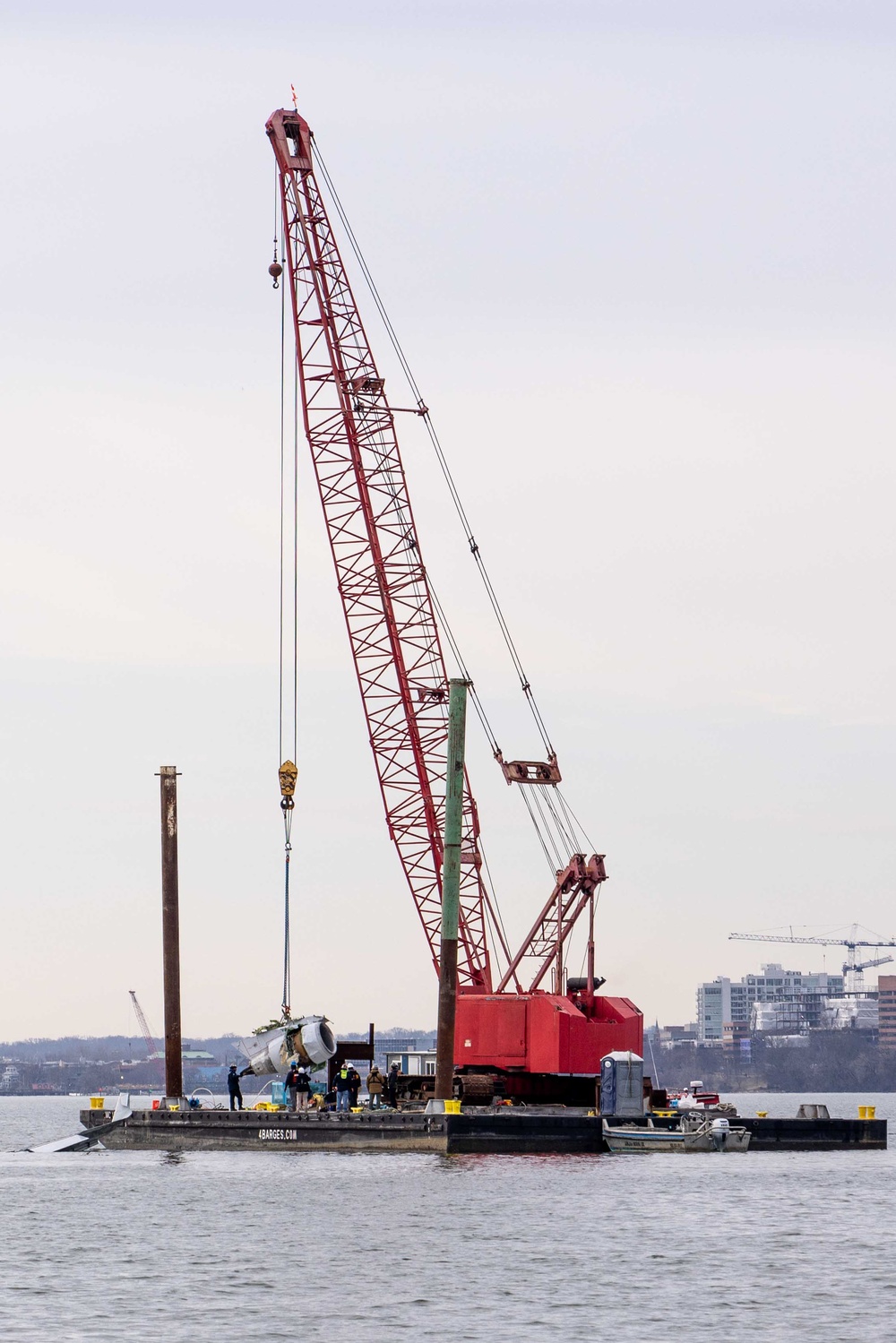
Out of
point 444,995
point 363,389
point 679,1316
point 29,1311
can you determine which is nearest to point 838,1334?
point 679,1316

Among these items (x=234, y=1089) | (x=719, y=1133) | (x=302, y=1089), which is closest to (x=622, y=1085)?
(x=719, y=1133)

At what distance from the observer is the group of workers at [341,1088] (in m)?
59.5

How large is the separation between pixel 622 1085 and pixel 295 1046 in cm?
1011

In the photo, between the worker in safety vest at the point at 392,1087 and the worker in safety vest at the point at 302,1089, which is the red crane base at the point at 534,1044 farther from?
the worker in safety vest at the point at 302,1089

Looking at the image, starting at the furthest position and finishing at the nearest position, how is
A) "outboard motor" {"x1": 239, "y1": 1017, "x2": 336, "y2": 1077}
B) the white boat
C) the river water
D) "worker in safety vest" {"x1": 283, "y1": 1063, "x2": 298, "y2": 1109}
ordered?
"outboard motor" {"x1": 239, "y1": 1017, "x2": 336, "y2": 1077} < "worker in safety vest" {"x1": 283, "y1": 1063, "x2": 298, "y2": 1109} < the white boat < the river water

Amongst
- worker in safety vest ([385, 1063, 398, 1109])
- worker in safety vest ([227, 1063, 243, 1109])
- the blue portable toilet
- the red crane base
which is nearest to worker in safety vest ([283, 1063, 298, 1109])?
worker in safety vest ([227, 1063, 243, 1109])

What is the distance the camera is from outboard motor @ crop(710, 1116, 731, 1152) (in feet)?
200

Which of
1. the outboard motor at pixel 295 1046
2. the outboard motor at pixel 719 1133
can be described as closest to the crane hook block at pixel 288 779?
the outboard motor at pixel 295 1046

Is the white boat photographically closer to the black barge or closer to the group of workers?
the black barge

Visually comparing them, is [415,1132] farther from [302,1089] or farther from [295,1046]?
[295,1046]

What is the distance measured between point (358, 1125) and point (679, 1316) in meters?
24.3

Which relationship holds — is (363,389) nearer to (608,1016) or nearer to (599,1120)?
(608,1016)

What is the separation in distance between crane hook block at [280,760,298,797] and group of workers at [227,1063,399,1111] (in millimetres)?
8976

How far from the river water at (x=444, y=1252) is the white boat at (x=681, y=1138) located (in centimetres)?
97
